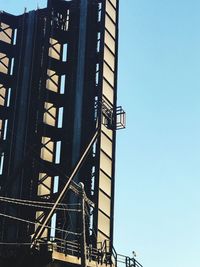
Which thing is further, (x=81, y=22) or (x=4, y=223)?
(x=81, y=22)

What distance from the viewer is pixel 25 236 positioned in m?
33.6

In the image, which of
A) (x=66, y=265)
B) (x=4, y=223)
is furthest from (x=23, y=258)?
(x=4, y=223)

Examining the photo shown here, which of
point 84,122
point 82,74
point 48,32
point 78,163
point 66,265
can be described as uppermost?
point 48,32

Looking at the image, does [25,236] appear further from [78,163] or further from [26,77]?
[26,77]

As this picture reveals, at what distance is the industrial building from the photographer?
3331cm

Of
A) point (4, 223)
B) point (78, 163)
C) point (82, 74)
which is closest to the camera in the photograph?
point (78, 163)

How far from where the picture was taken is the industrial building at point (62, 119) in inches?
1312

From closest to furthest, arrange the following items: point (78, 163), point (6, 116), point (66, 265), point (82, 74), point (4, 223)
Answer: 1. point (66, 265)
2. point (78, 163)
3. point (4, 223)
4. point (82, 74)
5. point (6, 116)

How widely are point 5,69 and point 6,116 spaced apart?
442 centimetres

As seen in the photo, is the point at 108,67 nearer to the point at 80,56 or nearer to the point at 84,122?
the point at 80,56

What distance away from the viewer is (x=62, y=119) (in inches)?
1494

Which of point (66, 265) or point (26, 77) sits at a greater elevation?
point (26, 77)

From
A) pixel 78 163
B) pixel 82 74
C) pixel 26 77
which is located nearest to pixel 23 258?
pixel 78 163

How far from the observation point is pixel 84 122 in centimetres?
3616
